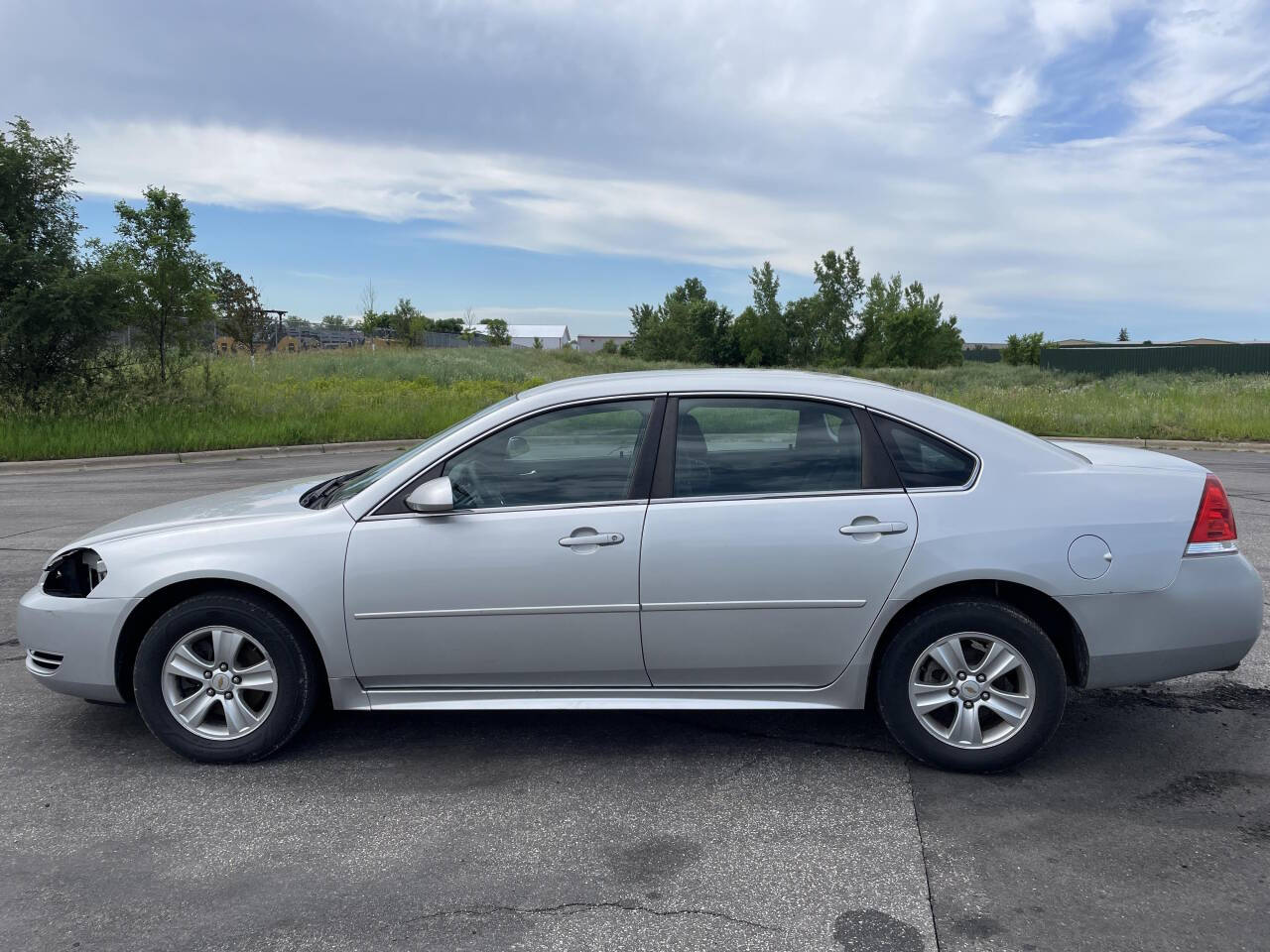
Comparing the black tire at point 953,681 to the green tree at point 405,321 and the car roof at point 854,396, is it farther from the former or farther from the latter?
the green tree at point 405,321

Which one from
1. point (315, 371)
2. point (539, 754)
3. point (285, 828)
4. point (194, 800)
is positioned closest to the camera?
point (285, 828)

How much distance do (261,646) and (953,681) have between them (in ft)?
8.81

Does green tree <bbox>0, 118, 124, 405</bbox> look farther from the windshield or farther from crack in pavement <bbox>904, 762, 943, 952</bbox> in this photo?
crack in pavement <bbox>904, 762, 943, 952</bbox>

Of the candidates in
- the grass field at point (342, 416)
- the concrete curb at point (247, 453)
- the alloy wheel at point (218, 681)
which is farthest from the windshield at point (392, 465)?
the grass field at point (342, 416)

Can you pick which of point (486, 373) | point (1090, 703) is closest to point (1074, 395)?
point (486, 373)

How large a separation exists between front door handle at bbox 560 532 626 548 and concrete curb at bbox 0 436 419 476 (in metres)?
14.5

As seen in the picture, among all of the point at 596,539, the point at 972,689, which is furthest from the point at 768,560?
the point at 972,689

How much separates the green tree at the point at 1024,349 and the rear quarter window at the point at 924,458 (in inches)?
3606

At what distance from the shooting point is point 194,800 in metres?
3.82

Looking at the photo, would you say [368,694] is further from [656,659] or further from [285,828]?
[656,659]

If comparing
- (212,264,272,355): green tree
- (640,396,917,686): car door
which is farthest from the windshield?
(212,264,272,355): green tree

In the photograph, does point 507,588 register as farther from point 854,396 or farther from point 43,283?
point 43,283

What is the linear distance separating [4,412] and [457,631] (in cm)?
1721

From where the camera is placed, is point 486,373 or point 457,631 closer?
point 457,631
